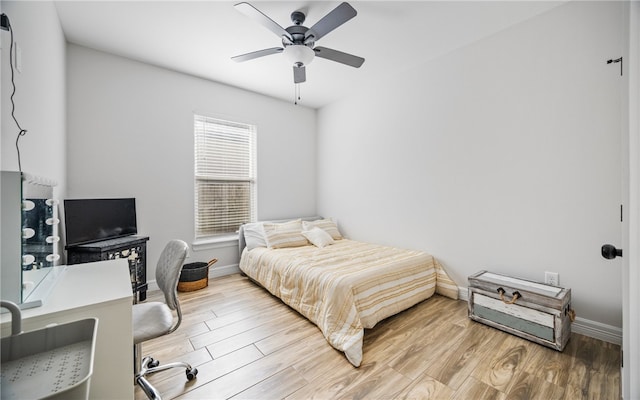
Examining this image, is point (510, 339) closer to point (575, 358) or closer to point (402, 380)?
point (575, 358)

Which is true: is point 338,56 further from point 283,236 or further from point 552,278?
point 552,278

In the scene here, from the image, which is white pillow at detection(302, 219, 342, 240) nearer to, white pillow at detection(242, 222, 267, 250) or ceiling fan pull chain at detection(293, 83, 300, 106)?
white pillow at detection(242, 222, 267, 250)

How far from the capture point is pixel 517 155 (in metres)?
2.47

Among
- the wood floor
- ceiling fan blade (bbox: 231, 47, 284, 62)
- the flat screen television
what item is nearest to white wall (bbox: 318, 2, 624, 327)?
the wood floor

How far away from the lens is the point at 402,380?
1694 mm

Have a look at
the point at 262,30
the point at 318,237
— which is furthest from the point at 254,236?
the point at 262,30

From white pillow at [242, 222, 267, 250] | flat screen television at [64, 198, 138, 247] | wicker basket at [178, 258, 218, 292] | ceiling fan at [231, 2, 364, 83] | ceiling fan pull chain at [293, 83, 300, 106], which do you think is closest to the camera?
ceiling fan at [231, 2, 364, 83]

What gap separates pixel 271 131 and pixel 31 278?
3467 millimetres

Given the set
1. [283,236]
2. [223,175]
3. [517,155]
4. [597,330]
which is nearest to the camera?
[597,330]

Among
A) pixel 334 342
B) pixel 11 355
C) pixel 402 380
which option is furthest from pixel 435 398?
pixel 11 355

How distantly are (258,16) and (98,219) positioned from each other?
8.27 ft

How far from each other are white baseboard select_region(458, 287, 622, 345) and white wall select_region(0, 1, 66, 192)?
13.1 ft

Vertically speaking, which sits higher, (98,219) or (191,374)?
(98,219)

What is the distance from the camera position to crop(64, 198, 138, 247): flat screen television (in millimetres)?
2461
